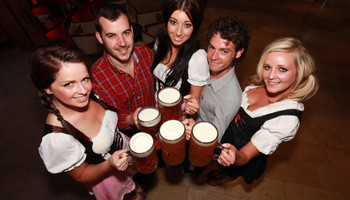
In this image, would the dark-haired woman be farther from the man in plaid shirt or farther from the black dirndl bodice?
the black dirndl bodice

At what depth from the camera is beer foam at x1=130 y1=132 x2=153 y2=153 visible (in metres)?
0.99

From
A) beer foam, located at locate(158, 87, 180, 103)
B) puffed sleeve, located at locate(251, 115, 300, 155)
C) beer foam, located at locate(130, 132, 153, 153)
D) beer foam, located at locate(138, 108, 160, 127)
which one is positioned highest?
beer foam, located at locate(158, 87, 180, 103)

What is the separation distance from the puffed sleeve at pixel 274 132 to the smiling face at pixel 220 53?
0.55 meters

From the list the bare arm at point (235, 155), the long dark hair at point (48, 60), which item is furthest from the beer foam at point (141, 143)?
the long dark hair at point (48, 60)

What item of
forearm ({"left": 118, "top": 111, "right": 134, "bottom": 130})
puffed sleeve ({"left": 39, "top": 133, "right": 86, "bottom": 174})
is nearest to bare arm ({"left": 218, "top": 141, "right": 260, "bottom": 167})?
forearm ({"left": 118, "top": 111, "right": 134, "bottom": 130})

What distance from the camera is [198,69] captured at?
5.01 feet

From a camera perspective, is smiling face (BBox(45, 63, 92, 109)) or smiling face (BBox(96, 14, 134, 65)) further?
smiling face (BBox(96, 14, 134, 65))

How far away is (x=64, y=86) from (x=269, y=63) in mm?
1424

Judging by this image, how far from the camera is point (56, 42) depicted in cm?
102

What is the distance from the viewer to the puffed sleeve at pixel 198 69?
4.93 feet

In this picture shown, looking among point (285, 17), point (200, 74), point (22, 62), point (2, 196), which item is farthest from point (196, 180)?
point (285, 17)

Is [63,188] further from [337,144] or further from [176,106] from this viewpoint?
[337,144]

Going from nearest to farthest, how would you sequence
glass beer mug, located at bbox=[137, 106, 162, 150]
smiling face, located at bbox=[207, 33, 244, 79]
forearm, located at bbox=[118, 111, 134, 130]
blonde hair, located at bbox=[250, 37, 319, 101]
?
glass beer mug, located at bbox=[137, 106, 162, 150] < blonde hair, located at bbox=[250, 37, 319, 101] < smiling face, located at bbox=[207, 33, 244, 79] < forearm, located at bbox=[118, 111, 134, 130]

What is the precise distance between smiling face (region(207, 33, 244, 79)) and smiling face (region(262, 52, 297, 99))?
27cm
